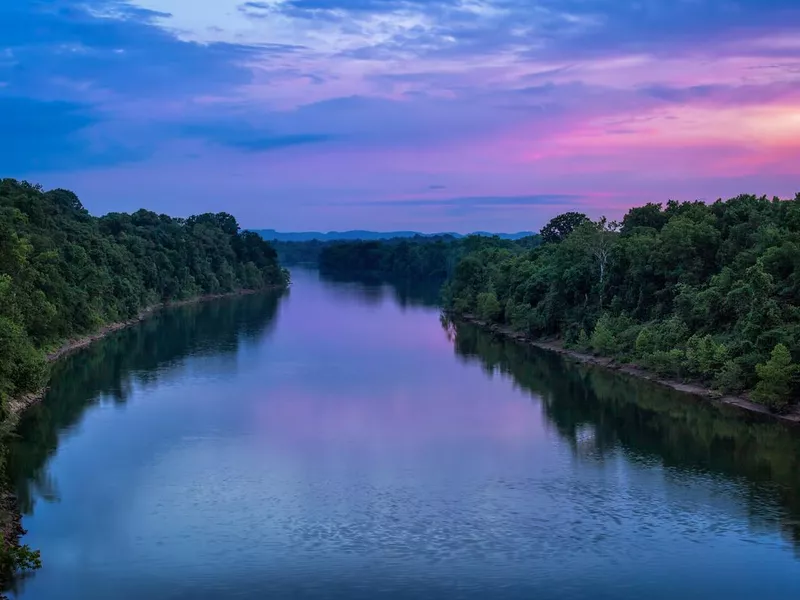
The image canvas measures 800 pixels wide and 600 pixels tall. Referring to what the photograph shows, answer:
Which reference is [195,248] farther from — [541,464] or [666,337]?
[541,464]

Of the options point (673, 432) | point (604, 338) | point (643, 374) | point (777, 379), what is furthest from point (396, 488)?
point (604, 338)

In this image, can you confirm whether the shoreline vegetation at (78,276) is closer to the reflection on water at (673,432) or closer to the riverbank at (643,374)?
the reflection on water at (673,432)

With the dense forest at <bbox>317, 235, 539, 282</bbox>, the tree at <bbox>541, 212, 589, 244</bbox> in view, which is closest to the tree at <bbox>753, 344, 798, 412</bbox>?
the tree at <bbox>541, 212, 589, 244</bbox>

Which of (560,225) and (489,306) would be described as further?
(560,225)

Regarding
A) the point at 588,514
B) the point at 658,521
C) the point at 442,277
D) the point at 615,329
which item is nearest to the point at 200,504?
the point at 588,514

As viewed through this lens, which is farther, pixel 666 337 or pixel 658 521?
pixel 666 337

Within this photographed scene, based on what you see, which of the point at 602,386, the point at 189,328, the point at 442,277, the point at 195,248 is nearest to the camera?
the point at 602,386

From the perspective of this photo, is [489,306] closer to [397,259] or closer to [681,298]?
[681,298]
